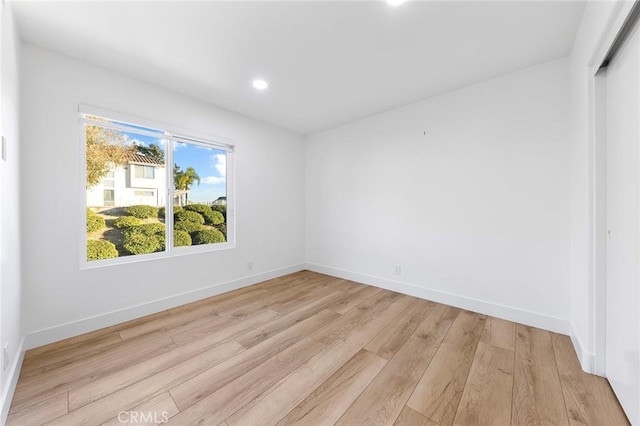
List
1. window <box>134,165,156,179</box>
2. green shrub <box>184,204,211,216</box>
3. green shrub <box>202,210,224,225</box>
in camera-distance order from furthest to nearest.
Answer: green shrub <box>202,210,224,225</box>, green shrub <box>184,204,211,216</box>, window <box>134,165,156,179</box>

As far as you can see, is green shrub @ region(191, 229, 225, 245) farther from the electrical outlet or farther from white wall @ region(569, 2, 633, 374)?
white wall @ region(569, 2, 633, 374)

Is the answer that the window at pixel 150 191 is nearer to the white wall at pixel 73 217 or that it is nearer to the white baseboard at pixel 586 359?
the white wall at pixel 73 217

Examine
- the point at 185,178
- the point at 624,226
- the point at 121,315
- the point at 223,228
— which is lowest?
the point at 121,315

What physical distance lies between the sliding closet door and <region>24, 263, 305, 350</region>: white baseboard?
352cm

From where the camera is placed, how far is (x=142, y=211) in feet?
8.66

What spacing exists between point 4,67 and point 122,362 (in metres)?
2.09

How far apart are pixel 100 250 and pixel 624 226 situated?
13.3 ft

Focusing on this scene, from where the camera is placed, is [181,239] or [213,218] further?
[213,218]

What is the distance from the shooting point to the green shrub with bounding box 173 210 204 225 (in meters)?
2.95

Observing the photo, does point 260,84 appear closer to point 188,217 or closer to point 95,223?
point 188,217

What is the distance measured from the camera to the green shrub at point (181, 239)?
114 inches

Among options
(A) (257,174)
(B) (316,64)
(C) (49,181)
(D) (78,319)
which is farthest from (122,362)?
(B) (316,64)

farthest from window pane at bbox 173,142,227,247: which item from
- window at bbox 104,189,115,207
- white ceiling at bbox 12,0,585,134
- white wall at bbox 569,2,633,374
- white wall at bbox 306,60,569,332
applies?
white wall at bbox 569,2,633,374

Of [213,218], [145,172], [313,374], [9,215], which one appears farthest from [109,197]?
[313,374]
